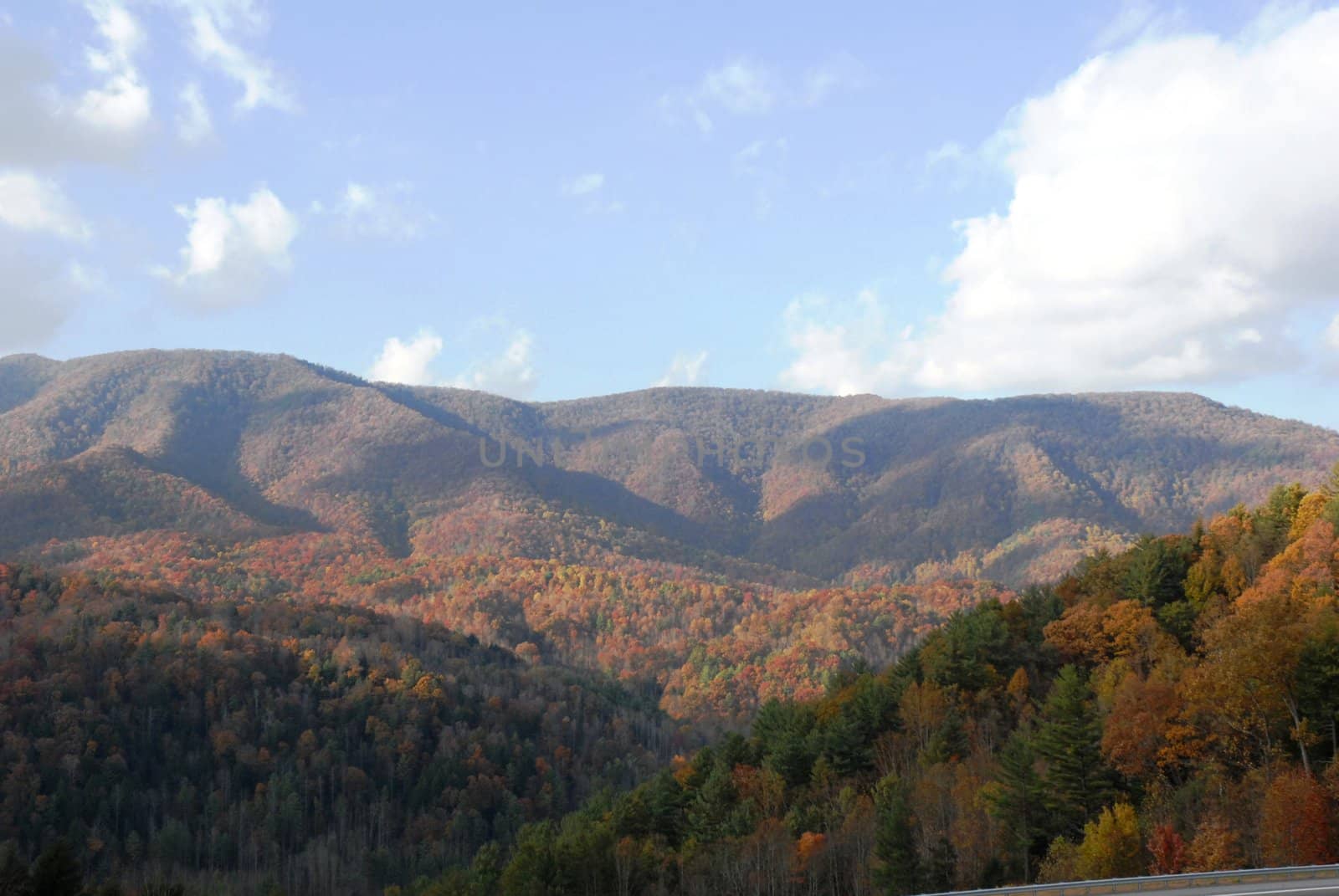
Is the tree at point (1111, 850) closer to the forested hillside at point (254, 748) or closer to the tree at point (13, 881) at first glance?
the tree at point (13, 881)

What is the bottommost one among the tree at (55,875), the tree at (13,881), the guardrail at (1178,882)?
the tree at (13,881)

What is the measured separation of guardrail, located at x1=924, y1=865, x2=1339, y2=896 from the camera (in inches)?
1288

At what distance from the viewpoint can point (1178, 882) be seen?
3322 cm

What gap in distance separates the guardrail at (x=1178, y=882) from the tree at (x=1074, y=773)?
77.4 ft

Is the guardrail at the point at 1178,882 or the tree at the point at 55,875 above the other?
the guardrail at the point at 1178,882

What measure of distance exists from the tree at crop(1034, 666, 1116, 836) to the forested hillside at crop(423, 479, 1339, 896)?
12 centimetres

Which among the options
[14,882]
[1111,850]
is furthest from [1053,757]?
[14,882]

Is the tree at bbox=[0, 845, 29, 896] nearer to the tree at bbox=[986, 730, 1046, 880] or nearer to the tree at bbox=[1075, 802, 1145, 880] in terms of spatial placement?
the tree at bbox=[986, 730, 1046, 880]

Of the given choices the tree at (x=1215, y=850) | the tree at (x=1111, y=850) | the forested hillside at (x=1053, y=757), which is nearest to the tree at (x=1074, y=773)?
the forested hillside at (x=1053, y=757)

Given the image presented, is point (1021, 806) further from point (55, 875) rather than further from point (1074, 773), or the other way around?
point (55, 875)

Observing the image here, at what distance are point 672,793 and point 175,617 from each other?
118288 millimetres

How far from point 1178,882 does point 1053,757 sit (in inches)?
1029

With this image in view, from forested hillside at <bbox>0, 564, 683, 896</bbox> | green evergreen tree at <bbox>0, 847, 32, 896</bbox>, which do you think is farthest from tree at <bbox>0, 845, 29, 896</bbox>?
forested hillside at <bbox>0, 564, 683, 896</bbox>

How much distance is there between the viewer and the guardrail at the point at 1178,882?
32.7 meters
